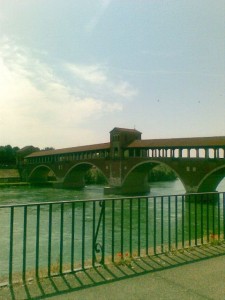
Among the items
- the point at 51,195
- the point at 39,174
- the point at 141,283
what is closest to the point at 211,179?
the point at 51,195

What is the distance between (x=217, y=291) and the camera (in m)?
3.31

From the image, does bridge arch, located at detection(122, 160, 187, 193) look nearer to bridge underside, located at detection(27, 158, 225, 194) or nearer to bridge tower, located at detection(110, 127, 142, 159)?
bridge underside, located at detection(27, 158, 225, 194)

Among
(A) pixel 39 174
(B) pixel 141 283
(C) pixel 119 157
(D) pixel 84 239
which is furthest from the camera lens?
(A) pixel 39 174

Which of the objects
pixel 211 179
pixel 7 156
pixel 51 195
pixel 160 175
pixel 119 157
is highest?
pixel 7 156

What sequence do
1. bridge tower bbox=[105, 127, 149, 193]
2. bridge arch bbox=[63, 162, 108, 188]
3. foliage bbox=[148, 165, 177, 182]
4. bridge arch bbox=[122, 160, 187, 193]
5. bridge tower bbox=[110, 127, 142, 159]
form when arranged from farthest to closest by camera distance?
1. foliage bbox=[148, 165, 177, 182]
2. bridge arch bbox=[63, 162, 108, 188]
3. bridge tower bbox=[110, 127, 142, 159]
4. bridge tower bbox=[105, 127, 149, 193]
5. bridge arch bbox=[122, 160, 187, 193]

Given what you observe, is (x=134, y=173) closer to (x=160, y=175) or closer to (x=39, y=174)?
(x=160, y=175)

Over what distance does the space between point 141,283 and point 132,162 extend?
3920 cm

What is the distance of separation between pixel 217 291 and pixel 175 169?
3359cm

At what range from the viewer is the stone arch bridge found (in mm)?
33406

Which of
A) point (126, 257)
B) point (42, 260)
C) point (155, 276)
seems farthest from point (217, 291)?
point (42, 260)

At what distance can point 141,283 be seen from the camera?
350 cm

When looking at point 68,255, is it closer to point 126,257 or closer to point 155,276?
point 126,257

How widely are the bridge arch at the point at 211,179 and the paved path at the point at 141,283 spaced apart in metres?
28.9

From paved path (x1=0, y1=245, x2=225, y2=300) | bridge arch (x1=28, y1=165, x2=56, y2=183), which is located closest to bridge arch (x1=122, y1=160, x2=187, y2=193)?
bridge arch (x1=28, y1=165, x2=56, y2=183)
